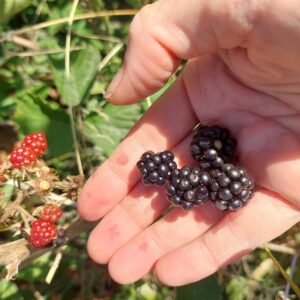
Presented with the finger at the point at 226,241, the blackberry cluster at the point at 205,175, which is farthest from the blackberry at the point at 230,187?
the finger at the point at 226,241

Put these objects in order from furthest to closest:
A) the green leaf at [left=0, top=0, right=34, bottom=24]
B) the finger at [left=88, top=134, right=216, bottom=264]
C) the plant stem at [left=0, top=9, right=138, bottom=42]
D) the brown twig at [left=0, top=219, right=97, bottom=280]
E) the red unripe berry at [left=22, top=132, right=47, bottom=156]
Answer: the plant stem at [left=0, top=9, right=138, bottom=42] → the green leaf at [left=0, top=0, right=34, bottom=24] → the finger at [left=88, top=134, right=216, bottom=264] → the red unripe berry at [left=22, top=132, right=47, bottom=156] → the brown twig at [left=0, top=219, right=97, bottom=280]

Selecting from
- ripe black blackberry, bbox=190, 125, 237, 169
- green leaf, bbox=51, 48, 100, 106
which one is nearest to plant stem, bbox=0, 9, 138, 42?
green leaf, bbox=51, 48, 100, 106

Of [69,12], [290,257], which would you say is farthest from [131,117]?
[290,257]

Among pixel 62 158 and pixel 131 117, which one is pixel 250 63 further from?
pixel 62 158

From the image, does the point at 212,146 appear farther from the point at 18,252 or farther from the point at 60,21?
the point at 60,21

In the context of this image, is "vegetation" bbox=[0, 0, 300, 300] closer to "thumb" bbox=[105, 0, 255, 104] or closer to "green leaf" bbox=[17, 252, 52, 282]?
"green leaf" bbox=[17, 252, 52, 282]

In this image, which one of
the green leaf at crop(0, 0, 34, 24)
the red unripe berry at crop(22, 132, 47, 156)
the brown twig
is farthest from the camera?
the green leaf at crop(0, 0, 34, 24)
